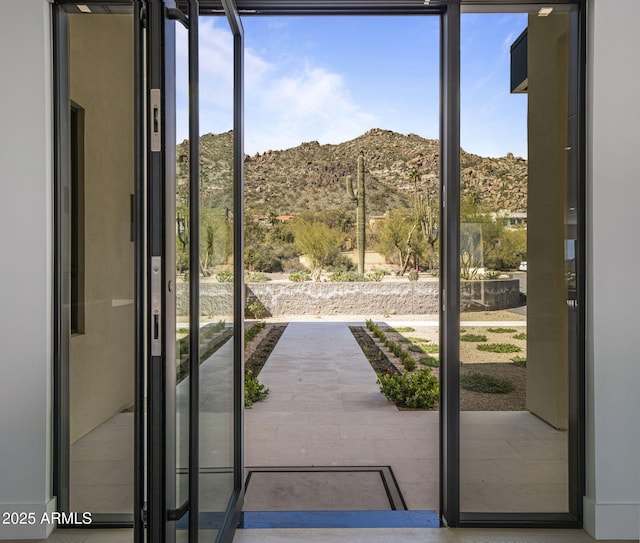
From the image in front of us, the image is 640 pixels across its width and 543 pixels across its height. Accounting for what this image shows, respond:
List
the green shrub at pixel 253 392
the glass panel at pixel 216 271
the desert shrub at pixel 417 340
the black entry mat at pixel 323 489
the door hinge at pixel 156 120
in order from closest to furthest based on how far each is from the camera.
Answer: the door hinge at pixel 156 120 → the glass panel at pixel 216 271 → the black entry mat at pixel 323 489 → the green shrub at pixel 253 392 → the desert shrub at pixel 417 340

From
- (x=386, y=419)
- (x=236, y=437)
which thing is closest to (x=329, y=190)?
(x=386, y=419)

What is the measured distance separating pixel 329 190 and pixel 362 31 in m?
3.64

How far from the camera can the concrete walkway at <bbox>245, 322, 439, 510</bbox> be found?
3117mm

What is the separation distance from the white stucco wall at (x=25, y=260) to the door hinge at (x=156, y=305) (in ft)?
3.55

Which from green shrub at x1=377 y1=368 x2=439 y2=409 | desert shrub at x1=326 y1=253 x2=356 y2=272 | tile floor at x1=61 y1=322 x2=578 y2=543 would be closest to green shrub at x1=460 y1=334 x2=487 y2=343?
tile floor at x1=61 y1=322 x2=578 y2=543

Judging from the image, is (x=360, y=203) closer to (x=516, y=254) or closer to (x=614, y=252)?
(x=516, y=254)

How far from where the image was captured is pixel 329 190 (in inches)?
464

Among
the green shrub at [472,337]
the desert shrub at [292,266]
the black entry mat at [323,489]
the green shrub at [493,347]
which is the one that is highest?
the desert shrub at [292,266]

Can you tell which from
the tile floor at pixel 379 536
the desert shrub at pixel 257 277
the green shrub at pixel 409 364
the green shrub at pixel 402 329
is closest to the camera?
the tile floor at pixel 379 536

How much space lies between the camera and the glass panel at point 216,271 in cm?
172

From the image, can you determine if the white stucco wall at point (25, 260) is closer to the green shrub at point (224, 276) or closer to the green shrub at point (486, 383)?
the green shrub at point (224, 276)

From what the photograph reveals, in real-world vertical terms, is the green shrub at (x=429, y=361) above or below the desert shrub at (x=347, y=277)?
below

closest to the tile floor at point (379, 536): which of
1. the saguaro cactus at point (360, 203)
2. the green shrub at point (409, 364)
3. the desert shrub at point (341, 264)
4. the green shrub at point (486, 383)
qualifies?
the green shrub at point (486, 383)

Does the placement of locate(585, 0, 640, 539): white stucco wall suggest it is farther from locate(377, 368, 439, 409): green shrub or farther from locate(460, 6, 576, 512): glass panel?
locate(377, 368, 439, 409): green shrub
